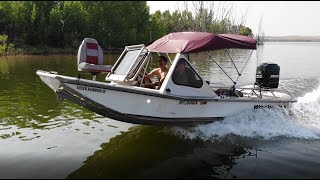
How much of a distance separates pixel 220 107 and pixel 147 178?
3.51 meters

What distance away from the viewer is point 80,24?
6988 cm

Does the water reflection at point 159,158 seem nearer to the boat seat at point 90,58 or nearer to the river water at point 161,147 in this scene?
the river water at point 161,147

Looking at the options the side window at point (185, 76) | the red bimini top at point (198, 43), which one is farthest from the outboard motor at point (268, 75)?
the side window at point (185, 76)

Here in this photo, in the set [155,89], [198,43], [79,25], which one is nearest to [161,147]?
[155,89]

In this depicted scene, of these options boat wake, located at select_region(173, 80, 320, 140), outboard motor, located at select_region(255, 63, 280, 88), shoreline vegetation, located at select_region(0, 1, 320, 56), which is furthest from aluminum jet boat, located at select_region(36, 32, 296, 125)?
shoreline vegetation, located at select_region(0, 1, 320, 56)

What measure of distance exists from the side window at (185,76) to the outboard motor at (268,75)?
295 cm

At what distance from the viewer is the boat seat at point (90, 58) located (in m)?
8.48

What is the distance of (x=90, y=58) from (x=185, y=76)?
2.57 m

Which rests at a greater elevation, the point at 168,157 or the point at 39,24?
the point at 39,24

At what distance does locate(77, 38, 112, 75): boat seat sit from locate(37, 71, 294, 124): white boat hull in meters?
0.53

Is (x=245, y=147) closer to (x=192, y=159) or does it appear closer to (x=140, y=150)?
(x=192, y=159)

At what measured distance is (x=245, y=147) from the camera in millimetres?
8578

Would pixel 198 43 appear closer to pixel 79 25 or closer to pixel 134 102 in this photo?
pixel 134 102

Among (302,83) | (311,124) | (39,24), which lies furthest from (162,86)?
(39,24)
